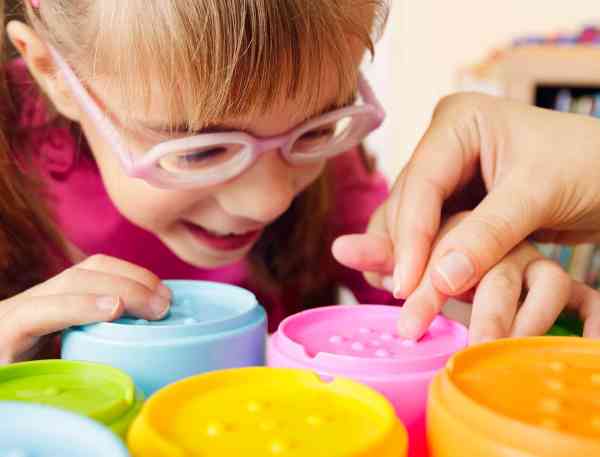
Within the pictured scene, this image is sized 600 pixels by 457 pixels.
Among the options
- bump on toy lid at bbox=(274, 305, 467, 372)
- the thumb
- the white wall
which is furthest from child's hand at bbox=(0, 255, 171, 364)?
the white wall

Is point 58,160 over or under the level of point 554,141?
under

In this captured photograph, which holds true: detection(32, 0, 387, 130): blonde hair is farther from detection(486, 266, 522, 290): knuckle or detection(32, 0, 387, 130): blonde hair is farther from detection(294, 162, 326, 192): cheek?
detection(486, 266, 522, 290): knuckle

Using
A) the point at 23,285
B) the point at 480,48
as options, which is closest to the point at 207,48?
the point at 23,285

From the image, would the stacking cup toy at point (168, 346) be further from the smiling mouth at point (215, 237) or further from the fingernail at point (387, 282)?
the smiling mouth at point (215, 237)

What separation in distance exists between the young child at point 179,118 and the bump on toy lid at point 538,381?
4.5 inches

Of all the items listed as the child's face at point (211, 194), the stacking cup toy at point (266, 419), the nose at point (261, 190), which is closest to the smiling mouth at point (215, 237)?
the child's face at point (211, 194)

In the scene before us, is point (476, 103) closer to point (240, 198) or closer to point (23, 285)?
point (240, 198)

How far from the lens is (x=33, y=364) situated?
414mm

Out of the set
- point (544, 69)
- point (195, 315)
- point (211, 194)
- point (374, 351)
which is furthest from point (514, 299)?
point (544, 69)

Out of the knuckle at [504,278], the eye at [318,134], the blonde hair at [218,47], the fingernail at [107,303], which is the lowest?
the fingernail at [107,303]

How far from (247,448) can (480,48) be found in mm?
2331

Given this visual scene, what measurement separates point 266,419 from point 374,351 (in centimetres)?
13

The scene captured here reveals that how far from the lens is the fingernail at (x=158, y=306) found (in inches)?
19.4

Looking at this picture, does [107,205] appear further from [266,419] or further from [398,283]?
[266,419]
